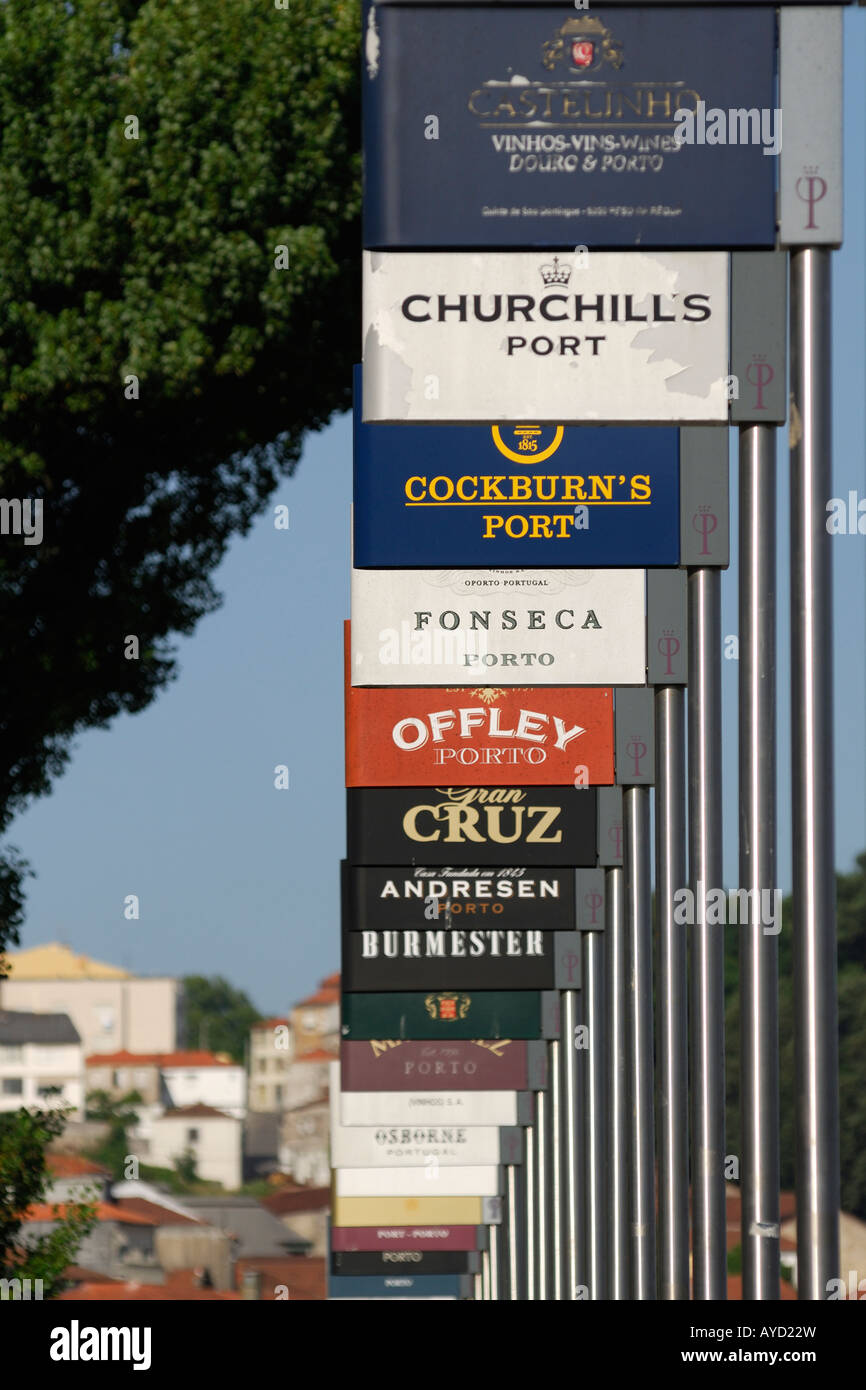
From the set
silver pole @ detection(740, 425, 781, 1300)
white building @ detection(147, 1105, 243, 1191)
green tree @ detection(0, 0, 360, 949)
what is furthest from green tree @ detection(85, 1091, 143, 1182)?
silver pole @ detection(740, 425, 781, 1300)

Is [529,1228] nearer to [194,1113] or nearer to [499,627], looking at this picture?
[499,627]

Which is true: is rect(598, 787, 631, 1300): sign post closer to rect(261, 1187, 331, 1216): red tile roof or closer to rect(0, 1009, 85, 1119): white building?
rect(261, 1187, 331, 1216): red tile roof

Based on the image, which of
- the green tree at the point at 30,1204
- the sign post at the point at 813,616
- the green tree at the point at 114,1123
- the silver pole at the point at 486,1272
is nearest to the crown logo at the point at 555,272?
the sign post at the point at 813,616

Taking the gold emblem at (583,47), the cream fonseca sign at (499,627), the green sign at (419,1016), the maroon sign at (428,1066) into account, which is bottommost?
the maroon sign at (428,1066)

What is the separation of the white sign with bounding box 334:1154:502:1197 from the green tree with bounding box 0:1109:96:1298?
5.63m

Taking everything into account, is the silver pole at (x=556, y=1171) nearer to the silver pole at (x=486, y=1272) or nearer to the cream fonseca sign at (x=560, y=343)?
the silver pole at (x=486, y=1272)

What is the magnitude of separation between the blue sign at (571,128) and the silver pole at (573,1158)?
1345cm

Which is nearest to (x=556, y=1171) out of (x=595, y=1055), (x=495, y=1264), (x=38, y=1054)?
(x=595, y=1055)

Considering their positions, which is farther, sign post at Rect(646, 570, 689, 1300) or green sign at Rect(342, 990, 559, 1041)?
green sign at Rect(342, 990, 559, 1041)

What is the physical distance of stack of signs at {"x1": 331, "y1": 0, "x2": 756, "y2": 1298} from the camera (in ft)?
32.6

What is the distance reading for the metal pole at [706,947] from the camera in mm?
12273

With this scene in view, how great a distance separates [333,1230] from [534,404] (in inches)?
888

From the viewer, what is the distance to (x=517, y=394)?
10570 millimetres
